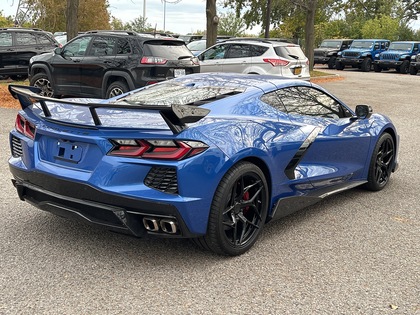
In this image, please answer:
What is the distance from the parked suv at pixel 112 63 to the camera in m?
10.3

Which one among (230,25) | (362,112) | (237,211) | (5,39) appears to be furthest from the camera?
(230,25)

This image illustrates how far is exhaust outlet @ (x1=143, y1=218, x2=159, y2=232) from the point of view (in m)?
3.42

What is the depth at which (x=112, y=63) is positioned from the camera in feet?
34.8

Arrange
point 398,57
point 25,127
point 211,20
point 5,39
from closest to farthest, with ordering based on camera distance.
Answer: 1. point 25,127
2. point 5,39
3. point 211,20
4. point 398,57

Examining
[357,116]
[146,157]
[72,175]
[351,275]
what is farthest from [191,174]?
[357,116]

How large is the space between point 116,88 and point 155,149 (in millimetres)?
7546

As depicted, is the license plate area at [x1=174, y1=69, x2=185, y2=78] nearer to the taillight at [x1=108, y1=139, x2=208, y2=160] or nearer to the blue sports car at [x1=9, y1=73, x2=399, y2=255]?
the blue sports car at [x1=9, y1=73, x2=399, y2=255]

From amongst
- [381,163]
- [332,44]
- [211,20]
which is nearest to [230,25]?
[332,44]

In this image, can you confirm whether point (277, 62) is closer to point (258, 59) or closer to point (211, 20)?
point (258, 59)

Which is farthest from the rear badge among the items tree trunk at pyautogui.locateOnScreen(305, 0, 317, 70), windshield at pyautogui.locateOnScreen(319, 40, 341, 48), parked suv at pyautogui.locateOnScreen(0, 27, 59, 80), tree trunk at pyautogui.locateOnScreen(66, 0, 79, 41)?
windshield at pyautogui.locateOnScreen(319, 40, 341, 48)

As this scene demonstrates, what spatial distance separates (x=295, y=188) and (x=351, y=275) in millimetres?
990

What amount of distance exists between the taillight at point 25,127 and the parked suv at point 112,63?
616cm

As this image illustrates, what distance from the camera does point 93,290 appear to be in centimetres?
325

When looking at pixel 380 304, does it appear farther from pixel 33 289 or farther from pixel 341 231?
pixel 33 289
